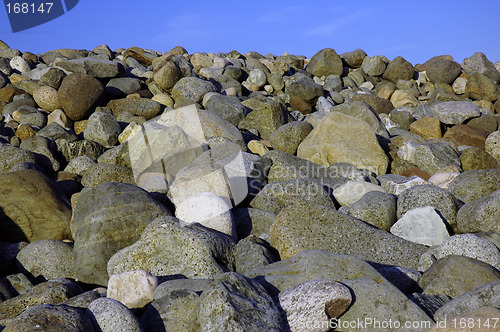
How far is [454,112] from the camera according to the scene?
15281 mm

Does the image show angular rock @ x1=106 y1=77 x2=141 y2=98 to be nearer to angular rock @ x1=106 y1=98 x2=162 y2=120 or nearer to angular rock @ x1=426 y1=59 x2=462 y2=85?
angular rock @ x1=106 y1=98 x2=162 y2=120

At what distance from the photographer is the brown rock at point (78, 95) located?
13414mm

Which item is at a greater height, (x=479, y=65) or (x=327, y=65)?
(x=327, y=65)

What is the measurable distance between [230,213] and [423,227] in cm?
273

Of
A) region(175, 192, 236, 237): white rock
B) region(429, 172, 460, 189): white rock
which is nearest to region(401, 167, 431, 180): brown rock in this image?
region(429, 172, 460, 189): white rock

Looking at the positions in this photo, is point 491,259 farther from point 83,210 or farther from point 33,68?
point 33,68

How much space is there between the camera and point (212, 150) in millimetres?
9297

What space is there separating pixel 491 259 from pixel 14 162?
9338mm

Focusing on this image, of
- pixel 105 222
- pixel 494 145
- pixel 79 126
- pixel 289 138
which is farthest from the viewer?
pixel 79 126

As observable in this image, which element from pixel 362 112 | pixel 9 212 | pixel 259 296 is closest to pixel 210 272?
pixel 259 296

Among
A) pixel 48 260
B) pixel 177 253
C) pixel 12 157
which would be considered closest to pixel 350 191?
pixel 177 253

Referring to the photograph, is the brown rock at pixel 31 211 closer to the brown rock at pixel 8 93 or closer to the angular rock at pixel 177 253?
the angular rock at pixel 177 253

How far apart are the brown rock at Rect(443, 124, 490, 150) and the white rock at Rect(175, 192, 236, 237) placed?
9908 millimetres

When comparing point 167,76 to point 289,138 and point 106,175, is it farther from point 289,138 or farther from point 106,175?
point 106,175
